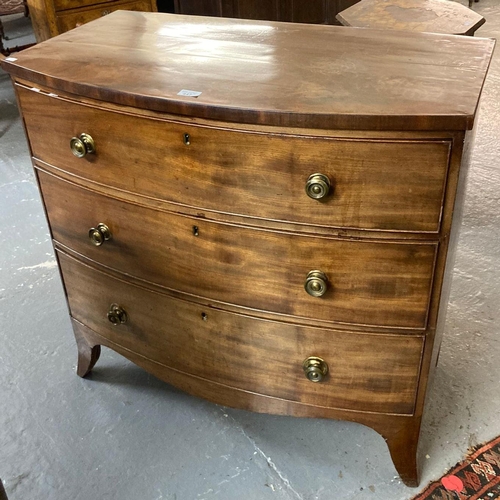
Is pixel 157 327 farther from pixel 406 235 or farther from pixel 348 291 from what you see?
pixel 406 235

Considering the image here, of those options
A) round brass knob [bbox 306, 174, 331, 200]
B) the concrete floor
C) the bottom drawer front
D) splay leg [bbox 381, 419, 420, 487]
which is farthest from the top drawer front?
the concrete floor

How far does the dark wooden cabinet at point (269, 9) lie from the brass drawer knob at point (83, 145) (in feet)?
9.08

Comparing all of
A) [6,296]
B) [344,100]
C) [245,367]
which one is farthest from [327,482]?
[6,296]

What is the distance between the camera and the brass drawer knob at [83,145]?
52.3 inches

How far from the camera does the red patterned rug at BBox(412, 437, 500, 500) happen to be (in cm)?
153

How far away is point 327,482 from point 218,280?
2.07 ft

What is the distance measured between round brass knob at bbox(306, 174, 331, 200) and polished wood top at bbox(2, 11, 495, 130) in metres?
0.10

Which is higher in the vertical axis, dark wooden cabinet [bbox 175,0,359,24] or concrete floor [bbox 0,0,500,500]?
dark wooden cabinet [bbox 175,0,359,24]

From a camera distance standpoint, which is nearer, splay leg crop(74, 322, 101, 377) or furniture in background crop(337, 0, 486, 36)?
splay leg crop(74, 322, 101, 377)

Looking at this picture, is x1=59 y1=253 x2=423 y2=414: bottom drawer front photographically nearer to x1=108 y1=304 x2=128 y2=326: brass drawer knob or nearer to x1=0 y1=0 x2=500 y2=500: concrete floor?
x1=108 y1=304 x2=128 y2=326: brass drawer knob

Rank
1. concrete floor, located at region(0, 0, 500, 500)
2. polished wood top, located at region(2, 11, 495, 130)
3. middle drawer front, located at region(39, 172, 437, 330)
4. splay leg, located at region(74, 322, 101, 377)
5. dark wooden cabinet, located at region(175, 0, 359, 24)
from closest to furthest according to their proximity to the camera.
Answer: polished wood top, located at region(2, 11, 495, 130) < middle drawer front, located at region(39, 172, 437, 330) < concrete floor, located at region(0, 0, 500, 500) < splay leg, located at region(74, 322, 101, 377) < dark wooden cabinet, located at region(175, 0, 359, 24)

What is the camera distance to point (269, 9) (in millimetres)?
4043

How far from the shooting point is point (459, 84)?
1.16m

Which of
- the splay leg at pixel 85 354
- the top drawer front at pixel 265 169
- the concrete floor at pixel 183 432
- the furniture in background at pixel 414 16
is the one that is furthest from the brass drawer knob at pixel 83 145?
the furniture in background at pixel 414 16
